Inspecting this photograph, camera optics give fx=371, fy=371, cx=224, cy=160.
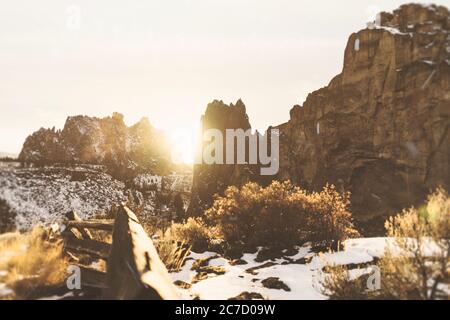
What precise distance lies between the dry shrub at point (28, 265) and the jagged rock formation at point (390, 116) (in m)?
44.1

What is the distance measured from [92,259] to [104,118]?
104 m

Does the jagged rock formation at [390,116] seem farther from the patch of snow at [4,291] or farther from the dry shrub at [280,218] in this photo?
the patch of snow at [4,291]

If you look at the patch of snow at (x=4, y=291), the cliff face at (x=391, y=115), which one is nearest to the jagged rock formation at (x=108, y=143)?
the cliff face at (x=391, y=115)

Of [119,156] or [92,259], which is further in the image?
[119,156]

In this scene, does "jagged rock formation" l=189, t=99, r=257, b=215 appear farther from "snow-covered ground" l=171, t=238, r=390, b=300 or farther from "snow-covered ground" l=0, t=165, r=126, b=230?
"snow-covered ground" l=171, t=238, r=390, b=300

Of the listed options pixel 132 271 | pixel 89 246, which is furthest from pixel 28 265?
pixel 132 271

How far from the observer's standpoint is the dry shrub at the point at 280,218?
39.3 ft

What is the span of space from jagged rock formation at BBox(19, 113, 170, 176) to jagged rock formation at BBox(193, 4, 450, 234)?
3643 cm

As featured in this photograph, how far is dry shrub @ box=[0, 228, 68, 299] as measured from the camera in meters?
6.46

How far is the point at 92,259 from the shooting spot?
9.43 metres

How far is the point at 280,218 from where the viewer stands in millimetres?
12688

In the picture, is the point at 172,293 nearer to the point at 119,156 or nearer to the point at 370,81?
the point at 370,81

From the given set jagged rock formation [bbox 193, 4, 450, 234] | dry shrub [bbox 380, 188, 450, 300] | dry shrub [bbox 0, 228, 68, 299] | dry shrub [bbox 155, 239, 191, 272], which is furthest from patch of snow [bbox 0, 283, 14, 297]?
jagged rock formation [bbox 193, 4, 450, 234]
